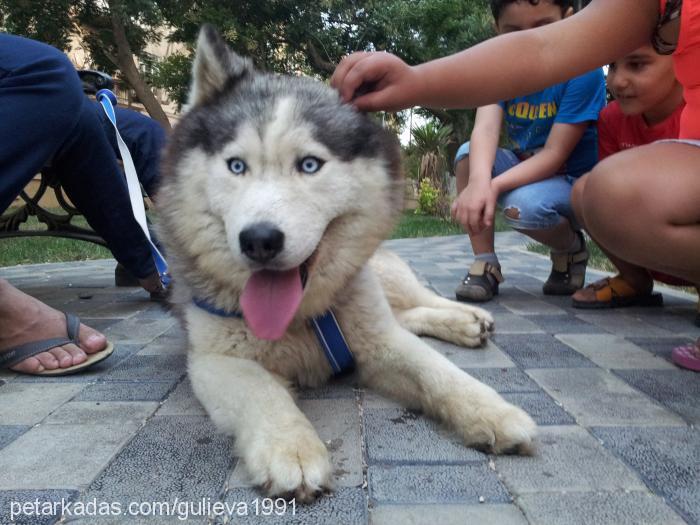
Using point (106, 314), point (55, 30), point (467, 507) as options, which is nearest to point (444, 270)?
point (106, 314)

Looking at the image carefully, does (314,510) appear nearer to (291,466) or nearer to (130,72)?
(291,466)

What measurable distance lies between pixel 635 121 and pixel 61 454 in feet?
10.4

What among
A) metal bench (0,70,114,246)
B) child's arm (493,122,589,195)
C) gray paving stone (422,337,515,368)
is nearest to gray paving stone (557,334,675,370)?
gray paving stone (422,337,515,368)

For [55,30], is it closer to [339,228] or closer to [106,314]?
[106,314]

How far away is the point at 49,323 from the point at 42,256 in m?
4.53

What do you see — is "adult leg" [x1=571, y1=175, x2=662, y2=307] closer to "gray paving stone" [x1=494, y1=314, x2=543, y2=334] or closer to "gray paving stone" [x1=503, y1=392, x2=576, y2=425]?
"gray paving stone" [x1=494, y1=314, x2=543, y2=334]

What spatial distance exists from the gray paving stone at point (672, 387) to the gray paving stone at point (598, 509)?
55 centimetres

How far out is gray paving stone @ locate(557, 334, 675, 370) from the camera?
208cm

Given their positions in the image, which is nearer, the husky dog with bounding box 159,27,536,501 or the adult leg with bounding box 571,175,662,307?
the husky dog with bounding box 159,27,536,501

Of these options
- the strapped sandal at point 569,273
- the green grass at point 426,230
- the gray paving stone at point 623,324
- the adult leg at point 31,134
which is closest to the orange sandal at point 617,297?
the gray paving stone at point 623,324

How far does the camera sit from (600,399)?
67.9 inches

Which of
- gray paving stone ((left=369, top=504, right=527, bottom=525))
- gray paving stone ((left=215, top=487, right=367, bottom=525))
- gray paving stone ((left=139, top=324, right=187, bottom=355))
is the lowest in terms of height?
gray paving stone ((left=139, top=324, right=187, bottom=355))

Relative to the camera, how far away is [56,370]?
6.61 feet

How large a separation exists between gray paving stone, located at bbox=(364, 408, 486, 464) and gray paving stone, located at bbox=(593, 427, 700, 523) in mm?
360
